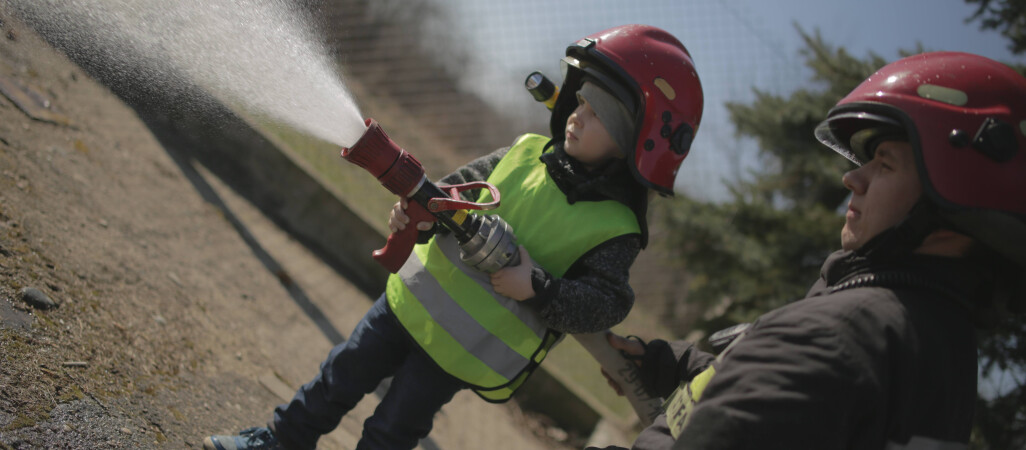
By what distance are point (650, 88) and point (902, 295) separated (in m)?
1.31

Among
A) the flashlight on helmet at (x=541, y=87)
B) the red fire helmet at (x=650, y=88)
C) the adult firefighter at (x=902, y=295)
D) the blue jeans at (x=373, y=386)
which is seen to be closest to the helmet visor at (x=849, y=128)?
the adult firefighter at (x=902, y=295)

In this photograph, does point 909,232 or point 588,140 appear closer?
point 909,232

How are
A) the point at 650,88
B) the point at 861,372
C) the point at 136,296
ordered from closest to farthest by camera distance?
the point at 861,372, the point at 650,88, the point at 136,296

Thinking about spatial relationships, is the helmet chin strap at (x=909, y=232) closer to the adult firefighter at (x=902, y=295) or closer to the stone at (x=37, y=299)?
A: the adult firefighter at (x=902, y=295)

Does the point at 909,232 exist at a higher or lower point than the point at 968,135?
lower

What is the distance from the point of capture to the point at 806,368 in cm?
162

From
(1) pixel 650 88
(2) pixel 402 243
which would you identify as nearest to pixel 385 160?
(2) pixel 402 243

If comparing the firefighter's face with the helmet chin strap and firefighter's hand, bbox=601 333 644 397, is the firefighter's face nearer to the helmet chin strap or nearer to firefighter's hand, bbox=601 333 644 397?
the helmet chin strap

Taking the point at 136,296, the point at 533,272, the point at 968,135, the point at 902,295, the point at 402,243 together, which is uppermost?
the point at 968,135

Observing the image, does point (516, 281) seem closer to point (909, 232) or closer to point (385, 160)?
point (385, 160)

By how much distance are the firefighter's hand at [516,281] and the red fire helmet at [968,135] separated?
1.17 m

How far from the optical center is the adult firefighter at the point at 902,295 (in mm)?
1617

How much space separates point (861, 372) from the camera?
63.4 inches

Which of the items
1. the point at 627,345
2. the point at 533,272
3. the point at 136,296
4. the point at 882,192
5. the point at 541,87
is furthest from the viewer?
the point at 136,296
